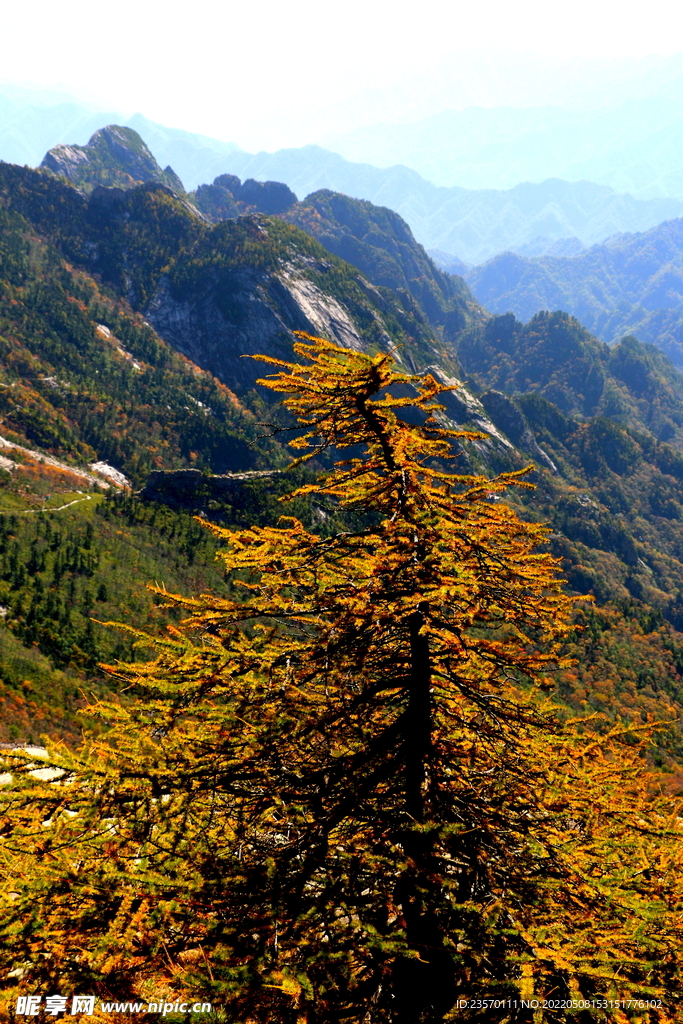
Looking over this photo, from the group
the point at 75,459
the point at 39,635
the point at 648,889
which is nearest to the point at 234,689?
the point at 648,889

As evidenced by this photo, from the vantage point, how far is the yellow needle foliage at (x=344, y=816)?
17.1 feet

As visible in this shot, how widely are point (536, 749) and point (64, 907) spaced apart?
19.0 feet

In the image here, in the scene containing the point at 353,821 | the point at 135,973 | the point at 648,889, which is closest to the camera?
the point at 135,973

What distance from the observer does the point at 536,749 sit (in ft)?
22.2

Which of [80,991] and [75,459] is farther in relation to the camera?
[75,459]

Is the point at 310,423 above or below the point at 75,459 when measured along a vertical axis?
above

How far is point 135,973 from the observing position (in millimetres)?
4988

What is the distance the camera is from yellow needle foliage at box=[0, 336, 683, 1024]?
521 cm

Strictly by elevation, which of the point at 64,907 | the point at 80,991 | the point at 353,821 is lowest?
the point at 80,991

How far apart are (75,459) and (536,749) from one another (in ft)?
656

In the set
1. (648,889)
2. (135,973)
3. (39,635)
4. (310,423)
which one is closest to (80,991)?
(135,973)

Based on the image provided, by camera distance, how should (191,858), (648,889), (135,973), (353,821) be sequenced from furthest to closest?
(648,889) < (353,821) < (191,858) < (135,973)

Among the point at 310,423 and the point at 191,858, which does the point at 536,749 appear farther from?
the point at 310,423

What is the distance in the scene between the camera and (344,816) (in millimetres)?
5988
